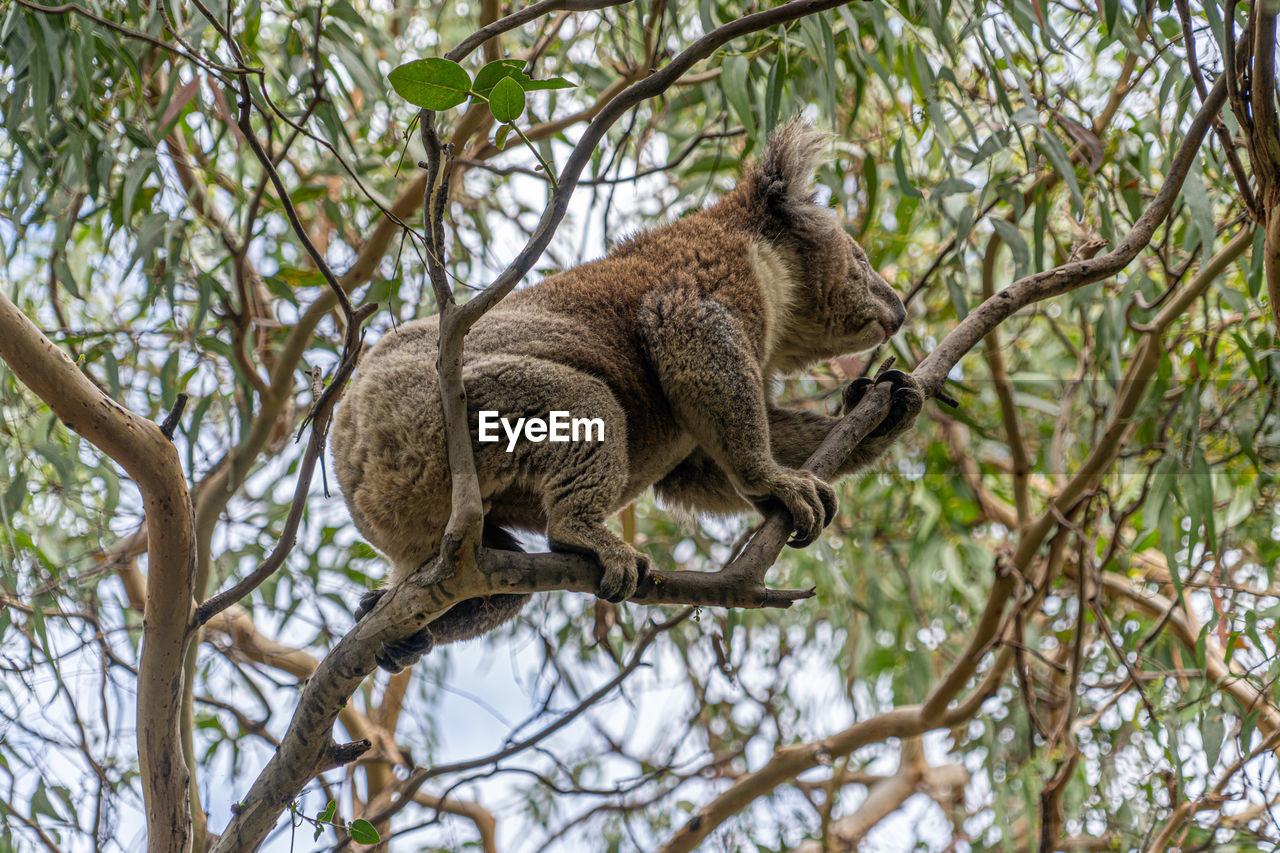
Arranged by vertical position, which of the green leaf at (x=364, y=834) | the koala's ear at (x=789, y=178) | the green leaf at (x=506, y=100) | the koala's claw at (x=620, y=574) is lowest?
the green leaf at (x=364, y=834)

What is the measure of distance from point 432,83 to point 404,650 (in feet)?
3.51

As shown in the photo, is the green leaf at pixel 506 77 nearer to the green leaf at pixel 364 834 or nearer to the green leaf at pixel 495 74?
the green leaf at pixel 495 74

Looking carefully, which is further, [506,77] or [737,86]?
[737,86]

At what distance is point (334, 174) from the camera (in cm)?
387

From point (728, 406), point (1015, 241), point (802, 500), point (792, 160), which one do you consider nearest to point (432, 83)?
point (728, 406)

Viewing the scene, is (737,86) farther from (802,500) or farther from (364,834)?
(364,834)

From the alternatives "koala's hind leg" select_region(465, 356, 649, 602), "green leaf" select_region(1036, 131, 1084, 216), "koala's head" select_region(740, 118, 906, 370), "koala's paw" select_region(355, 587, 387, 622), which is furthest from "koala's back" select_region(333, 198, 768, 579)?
"green leaf" select_region(1036, 131, 1084, 216)

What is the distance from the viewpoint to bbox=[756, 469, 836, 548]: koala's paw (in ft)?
6.98

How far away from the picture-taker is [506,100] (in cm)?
142

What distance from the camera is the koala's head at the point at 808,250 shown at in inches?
111

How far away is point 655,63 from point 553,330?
1.40m

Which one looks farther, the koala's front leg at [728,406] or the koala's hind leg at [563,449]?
the koala's front leg at [728,406]

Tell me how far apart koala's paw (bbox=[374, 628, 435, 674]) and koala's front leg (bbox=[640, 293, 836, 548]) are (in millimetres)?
713

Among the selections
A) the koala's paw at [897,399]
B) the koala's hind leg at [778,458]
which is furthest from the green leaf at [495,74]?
the koala's hind leg at [778,458]
